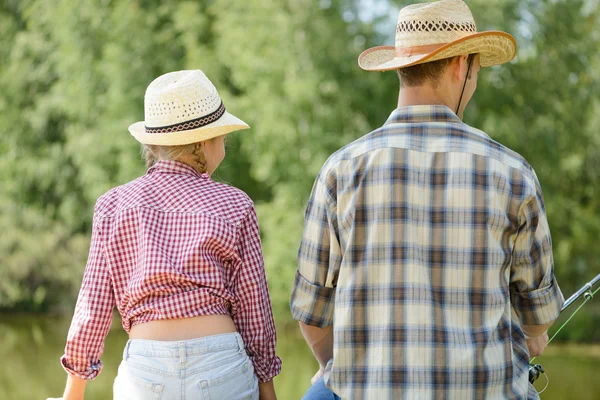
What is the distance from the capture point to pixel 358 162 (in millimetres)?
1772

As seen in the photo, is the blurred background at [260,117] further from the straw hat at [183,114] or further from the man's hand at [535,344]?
the man's hand at [535,344]

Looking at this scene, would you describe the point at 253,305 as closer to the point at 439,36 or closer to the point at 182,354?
the point at 182,354

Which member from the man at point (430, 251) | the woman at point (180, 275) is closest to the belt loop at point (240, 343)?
the woman at point (180, 275)

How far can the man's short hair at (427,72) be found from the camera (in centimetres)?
184

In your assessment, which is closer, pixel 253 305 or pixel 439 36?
pixel 439 36

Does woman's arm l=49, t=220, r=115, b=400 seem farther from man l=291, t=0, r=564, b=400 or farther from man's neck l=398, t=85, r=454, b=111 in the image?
man's neck l=398, t=85, r=454, b=111

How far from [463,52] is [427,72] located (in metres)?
0.08

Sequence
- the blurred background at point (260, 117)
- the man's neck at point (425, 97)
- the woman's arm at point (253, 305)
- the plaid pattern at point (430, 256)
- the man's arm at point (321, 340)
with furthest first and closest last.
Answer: the blurred background at point (260, 117) → the woman's arm at point (253, 305) → the man's arm at point (321, 340) → the man's neck at point (425, 97) → the plaid pattern at point (430, 256)

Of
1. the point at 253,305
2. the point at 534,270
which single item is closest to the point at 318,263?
the point at 253,305

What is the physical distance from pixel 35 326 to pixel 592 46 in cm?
866

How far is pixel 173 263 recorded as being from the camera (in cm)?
197

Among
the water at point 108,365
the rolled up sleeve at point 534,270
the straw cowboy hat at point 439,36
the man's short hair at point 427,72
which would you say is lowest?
the water at point 108,365

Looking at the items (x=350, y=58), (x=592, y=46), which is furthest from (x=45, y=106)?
(x=592, y=46)

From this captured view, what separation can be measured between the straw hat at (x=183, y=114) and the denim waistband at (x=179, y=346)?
46 centimetres
